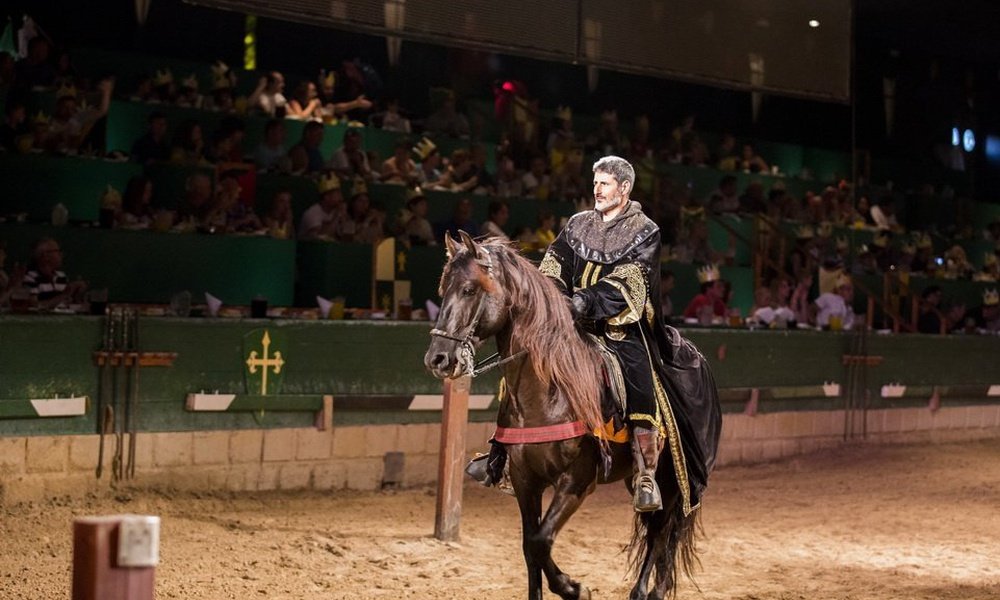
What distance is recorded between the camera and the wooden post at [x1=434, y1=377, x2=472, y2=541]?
320 inches

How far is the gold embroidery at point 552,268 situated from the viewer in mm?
6160

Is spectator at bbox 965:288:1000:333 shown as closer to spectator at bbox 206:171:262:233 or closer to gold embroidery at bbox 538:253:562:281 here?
spectator at bbox 206:171:262:233

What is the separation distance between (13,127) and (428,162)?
13.7 ft

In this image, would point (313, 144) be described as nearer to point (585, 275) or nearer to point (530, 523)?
point (585, 275)

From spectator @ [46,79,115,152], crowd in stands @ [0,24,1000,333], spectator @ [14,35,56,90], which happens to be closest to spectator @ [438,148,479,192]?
crowd in stands @ [0,24,1000,333]

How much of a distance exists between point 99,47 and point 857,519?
8847mm

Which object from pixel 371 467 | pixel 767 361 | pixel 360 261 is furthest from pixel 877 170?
pixel 371 467

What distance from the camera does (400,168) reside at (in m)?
13.2

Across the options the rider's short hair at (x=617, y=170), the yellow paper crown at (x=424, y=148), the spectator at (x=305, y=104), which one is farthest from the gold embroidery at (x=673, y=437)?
the yellow paper crown at (x=424, y=148)

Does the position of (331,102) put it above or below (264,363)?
above

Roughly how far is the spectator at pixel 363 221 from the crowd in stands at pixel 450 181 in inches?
0.6

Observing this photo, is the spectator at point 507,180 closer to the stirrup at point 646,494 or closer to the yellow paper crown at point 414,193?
the yellow paper crown at point 414,193

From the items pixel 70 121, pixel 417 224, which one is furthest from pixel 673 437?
pixel 70 121

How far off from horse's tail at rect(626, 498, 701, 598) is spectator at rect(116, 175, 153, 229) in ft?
18.9
